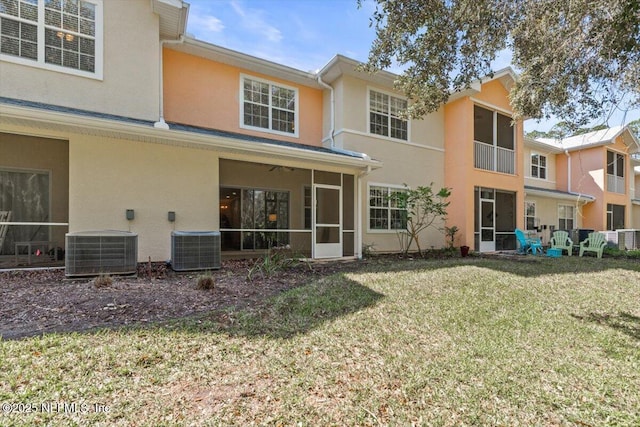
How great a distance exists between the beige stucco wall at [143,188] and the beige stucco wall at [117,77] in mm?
1261

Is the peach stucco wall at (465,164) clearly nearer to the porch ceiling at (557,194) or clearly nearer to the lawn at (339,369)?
the porch ceiling at (557,194)

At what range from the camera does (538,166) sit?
19656 mm

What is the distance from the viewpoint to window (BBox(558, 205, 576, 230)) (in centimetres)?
1944

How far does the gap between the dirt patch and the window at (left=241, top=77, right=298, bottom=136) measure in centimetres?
616

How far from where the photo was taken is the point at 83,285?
554 cm

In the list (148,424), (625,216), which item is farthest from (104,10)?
(625,216)

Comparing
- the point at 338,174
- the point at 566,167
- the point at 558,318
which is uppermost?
the point at 566,167

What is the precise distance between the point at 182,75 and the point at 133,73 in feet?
5.87

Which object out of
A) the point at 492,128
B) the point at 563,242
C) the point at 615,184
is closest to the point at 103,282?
the point at 492,128

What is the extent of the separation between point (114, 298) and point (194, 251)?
261 cm

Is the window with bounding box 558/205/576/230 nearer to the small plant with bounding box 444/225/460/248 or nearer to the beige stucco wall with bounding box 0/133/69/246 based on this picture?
the small plant with bounding box 444/225/460/248

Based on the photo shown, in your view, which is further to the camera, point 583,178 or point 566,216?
point 566,216

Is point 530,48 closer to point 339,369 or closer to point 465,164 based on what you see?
point 465,164

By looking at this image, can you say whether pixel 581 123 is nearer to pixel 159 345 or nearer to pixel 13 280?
pixel 159 345
